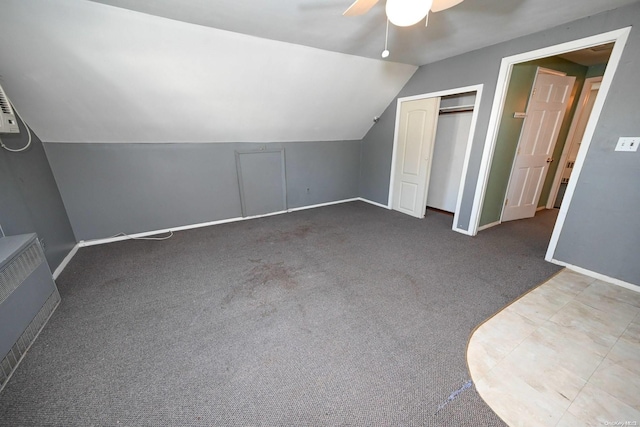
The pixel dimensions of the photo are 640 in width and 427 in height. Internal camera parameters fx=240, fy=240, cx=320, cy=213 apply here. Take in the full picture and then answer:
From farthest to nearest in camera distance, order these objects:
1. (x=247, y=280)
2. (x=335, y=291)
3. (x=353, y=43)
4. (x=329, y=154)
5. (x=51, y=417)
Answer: (x=329, y=154) < (x=353, y=43) < (x=247, y=280) < (x=335, y=291) < (x=51, y=417)

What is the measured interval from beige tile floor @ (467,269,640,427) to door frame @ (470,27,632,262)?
82 centimetres

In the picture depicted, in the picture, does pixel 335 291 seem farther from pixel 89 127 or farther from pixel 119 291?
pixel 89 127

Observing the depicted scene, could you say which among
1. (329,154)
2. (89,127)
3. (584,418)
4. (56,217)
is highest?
(89,127)

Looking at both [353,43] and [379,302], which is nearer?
[379,302]

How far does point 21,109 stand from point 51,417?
2.69m

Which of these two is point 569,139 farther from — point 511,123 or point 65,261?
point 65,261

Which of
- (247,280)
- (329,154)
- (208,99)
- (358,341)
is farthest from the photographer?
(329,154)

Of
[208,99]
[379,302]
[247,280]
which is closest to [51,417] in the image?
[247,280]

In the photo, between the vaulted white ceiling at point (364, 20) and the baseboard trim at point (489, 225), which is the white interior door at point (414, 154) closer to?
the baseboard trim at point (489, 225)

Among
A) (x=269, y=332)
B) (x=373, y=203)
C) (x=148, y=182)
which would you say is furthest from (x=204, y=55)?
(x=373, y=203)

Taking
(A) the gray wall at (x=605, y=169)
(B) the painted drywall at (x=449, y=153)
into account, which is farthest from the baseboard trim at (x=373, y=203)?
(A) the gray wall at (x=605, y=169)

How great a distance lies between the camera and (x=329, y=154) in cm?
444

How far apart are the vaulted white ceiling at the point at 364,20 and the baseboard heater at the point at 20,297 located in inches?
71.9

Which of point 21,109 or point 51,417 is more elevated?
point 21,109
